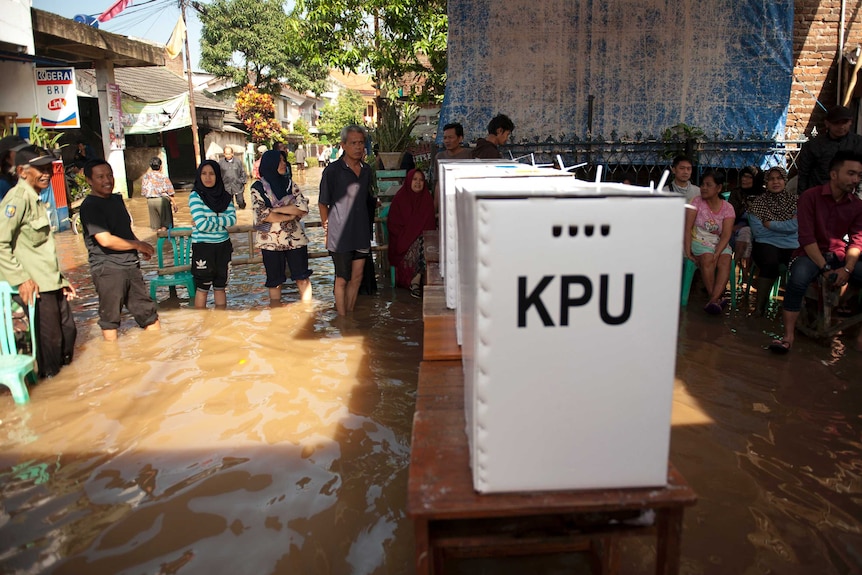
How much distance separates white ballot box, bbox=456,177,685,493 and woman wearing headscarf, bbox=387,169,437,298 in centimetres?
471

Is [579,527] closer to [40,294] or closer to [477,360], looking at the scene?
[477,360]

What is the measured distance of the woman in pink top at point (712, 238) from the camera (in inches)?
206

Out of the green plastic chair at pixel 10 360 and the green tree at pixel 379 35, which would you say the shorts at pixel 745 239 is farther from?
the green tree at pixel 379 35

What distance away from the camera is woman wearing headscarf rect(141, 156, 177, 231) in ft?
33.1

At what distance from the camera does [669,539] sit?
160cm

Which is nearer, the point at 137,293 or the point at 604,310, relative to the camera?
the point at 604,310

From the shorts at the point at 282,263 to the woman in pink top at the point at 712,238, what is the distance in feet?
11.1

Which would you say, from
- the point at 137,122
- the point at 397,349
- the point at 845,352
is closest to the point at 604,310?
the point at 397,349

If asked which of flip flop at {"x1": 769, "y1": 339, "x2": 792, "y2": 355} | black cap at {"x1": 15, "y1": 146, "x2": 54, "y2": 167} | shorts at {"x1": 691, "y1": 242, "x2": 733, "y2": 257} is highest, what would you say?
black cap at {"x1": 15, "y1": 146, "x2": 54, "y2": 167}

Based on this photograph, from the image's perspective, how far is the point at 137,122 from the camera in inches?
681

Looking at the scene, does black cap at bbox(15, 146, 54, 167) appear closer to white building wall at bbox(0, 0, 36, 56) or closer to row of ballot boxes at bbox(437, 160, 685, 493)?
row of ballot boxes at bbox(437, 160, 685, 493)

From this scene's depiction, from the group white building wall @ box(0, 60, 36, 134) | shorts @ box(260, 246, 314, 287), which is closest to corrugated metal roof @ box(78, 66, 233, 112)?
white building wall @ box(0, 60, 36, 134)

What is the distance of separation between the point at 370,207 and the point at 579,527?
175 inches

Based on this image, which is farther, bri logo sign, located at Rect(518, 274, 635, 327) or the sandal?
the sandal
